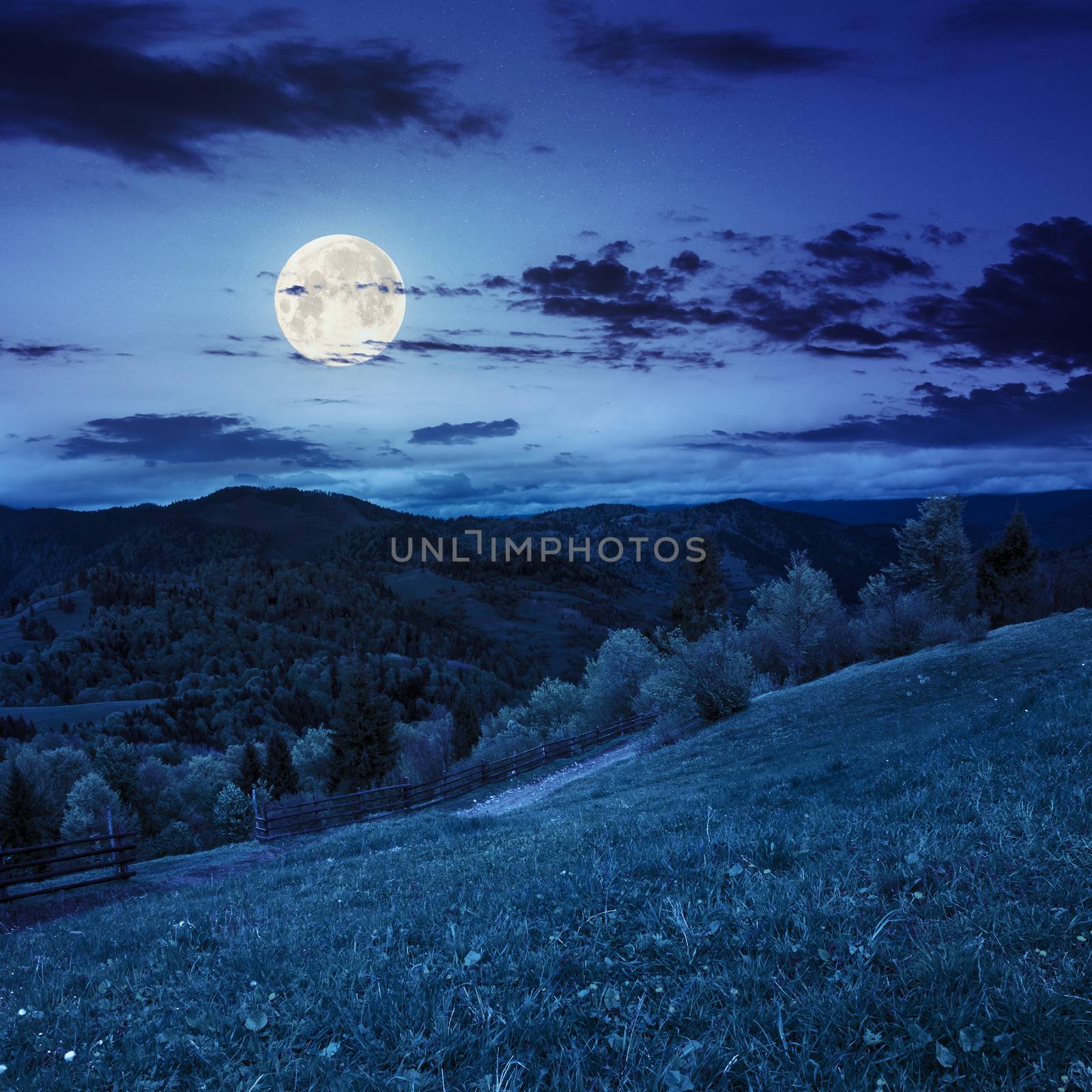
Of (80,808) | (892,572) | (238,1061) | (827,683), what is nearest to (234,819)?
(80,808)

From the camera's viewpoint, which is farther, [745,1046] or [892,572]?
[892,572]

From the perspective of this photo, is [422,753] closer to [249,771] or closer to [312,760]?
[312,760]

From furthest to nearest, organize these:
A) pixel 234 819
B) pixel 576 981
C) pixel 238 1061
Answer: pixel 234 819 < pixel 576 981 < pixel 238 1061

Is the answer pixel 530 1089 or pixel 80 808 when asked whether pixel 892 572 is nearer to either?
pixel 530 1089

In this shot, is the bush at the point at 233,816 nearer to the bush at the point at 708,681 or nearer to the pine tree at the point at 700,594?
the pine tree at the point at 700,594

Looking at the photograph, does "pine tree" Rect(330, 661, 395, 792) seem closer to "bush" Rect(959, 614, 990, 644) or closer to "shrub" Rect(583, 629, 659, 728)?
"shrub" Rect(583, 629, 659, 728)

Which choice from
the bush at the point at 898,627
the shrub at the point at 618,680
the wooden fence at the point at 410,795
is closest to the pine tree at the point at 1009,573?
the bush at the point at 898,627

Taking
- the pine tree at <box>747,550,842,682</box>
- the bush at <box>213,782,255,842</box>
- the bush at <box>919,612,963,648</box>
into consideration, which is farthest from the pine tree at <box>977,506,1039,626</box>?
the bush at <box>213,782,255,842</box>

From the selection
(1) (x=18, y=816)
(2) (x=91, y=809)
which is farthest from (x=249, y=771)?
(1) (x=18, y=816)

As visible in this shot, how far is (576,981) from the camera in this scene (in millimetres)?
4082

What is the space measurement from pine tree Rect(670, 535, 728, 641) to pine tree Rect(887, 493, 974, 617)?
17443 mm

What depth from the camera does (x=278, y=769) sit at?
87500mm

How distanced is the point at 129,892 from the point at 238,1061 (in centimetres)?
1850

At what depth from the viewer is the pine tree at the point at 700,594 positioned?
232 ft
